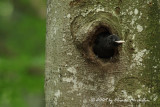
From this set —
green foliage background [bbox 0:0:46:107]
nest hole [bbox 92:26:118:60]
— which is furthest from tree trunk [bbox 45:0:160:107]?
green foliage background [bbox 0:0:46:107]

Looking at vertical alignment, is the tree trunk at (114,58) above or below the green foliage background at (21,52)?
below

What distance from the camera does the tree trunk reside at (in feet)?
5.26

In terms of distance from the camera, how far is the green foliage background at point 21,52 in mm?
3541

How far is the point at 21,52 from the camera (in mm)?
5117

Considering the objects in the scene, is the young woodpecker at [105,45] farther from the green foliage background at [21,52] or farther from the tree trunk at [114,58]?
the green foliage background at [21,52]

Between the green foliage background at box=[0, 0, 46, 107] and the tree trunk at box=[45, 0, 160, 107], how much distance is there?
1.89 m

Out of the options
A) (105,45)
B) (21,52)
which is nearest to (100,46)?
(105,45)

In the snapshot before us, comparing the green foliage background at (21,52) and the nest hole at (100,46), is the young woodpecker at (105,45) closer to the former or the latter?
the nest hole at (100,46)

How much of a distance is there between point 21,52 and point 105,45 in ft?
11.9

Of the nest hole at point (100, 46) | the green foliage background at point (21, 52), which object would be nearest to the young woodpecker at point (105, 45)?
the nest hole at point (100, 46)

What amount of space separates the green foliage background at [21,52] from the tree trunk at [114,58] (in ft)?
6.21

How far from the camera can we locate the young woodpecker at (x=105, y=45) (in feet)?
5.06

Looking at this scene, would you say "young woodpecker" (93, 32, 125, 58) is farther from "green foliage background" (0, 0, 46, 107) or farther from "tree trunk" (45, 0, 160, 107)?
"green foliage background" (0, 0, 46, 107)

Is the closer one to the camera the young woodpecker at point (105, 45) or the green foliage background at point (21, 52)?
the young woodpecker at point (105, 45)
